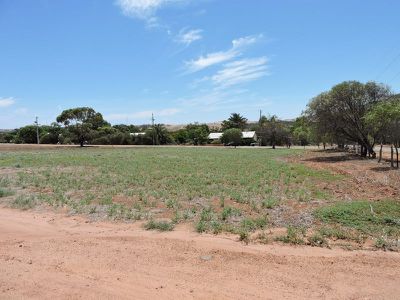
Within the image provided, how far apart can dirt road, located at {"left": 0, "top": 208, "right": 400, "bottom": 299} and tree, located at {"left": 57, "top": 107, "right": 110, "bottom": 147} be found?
68.8 meters

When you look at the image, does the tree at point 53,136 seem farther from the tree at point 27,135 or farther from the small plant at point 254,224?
the small plant at point 254,224

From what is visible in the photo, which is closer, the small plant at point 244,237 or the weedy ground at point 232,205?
the small plant at point 244,237

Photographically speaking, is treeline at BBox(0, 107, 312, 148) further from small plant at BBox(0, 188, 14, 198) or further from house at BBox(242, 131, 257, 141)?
small plant at BBox(0, 188, 14, 198)

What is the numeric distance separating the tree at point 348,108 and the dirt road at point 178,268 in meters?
30.5

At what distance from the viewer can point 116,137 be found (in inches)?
3632

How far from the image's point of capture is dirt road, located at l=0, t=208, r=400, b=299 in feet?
19.1

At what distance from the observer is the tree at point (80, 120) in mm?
74562

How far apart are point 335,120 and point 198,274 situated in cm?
3457

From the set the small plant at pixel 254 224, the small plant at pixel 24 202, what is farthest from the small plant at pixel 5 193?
the small plant at pixel 254 224

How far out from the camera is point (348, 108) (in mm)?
37219

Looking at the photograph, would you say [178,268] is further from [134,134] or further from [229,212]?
[134,134]

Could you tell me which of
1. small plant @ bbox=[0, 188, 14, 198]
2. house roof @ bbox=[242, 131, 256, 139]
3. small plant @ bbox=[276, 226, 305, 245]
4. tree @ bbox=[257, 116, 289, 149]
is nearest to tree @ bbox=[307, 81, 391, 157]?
small plant @ bbox=[276, 226, 305, 245]

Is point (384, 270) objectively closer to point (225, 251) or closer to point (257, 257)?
point (257, 257)

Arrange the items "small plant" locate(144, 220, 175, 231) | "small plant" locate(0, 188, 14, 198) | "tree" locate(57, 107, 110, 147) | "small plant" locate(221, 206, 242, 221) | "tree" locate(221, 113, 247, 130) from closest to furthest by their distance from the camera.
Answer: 1. "small plant" locate(144, 220, 175, 231)
2. "small plant" locate(221, 206, 242, 221)
3. "small plant" locate(0, 188, 14, 198)
4. "tree" locate(57, 107, 110, 147)
5. "tree" locate(221, 113, 247, 130)
